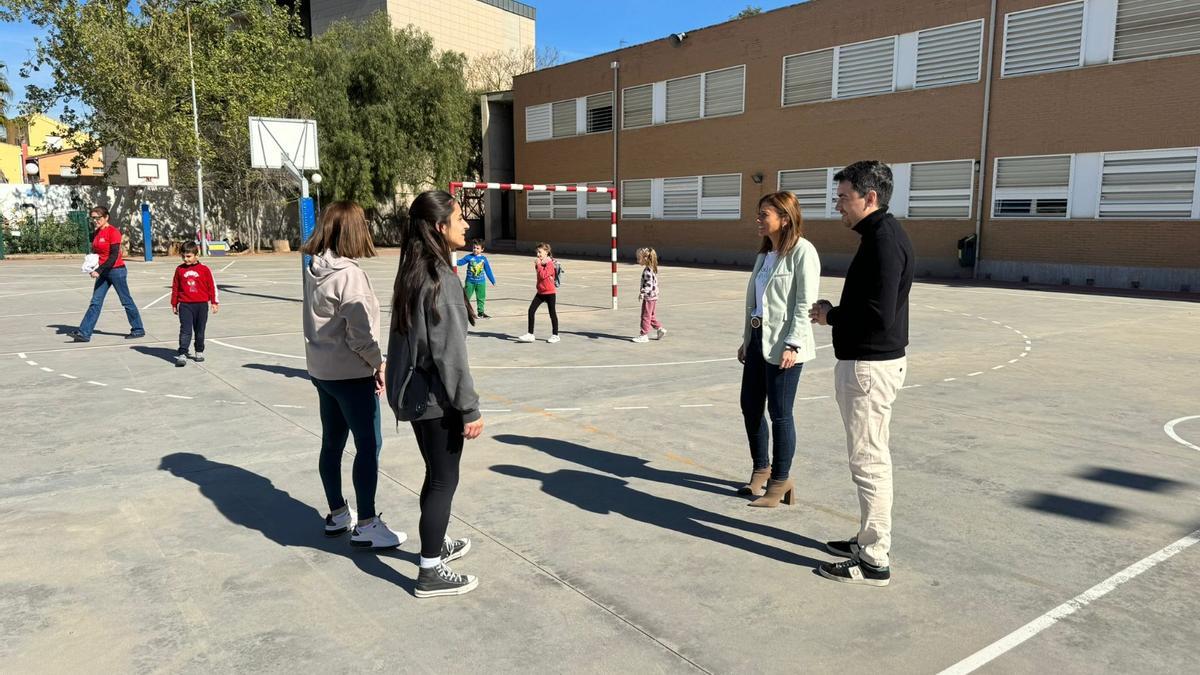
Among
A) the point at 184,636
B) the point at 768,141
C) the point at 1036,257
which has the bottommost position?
the point at 184,636

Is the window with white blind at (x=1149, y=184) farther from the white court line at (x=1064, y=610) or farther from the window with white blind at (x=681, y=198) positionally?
the white court line at (x=1064, y=610)

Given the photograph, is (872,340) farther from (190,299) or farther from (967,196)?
(967,196)

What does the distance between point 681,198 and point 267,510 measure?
29.9m

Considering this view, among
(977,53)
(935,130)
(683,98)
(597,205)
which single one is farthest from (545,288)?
(597,205)

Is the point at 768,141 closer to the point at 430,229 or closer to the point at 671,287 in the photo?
the point at 671,287

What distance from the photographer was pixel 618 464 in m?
5.83

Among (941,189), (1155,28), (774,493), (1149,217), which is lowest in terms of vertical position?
(774,493)

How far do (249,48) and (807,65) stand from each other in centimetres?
2278

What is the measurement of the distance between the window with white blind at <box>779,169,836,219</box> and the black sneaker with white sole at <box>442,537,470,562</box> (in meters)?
25.5

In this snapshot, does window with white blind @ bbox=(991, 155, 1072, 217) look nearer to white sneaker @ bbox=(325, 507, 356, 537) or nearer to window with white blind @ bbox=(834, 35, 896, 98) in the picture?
window with white blind @ bbox=(834, 35, 896, 98)

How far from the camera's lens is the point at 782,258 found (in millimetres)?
4828

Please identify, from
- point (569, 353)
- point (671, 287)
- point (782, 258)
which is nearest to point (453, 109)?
point (671, 287)

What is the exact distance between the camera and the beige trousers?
378 centimetres

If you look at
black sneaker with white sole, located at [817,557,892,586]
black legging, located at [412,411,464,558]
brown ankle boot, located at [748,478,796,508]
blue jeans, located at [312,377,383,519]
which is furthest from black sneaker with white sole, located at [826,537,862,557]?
blue jeans, located at [312,377,383,519]
